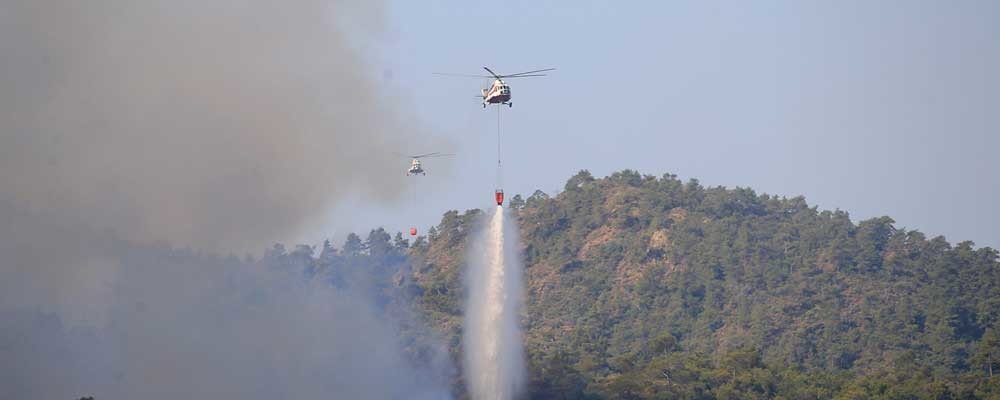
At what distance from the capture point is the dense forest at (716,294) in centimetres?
10519

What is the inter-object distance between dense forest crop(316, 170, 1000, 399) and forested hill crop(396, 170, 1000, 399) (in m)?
0.20

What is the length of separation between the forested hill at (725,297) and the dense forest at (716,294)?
198 mm

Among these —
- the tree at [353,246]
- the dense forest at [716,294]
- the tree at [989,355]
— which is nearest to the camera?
the dense forest at [716,294]

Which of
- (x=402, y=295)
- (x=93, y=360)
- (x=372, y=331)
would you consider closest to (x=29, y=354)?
(x=93, y=360)

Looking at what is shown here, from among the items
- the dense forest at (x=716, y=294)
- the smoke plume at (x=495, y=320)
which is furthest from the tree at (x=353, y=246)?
the smoke plume at (x=495, y=320)

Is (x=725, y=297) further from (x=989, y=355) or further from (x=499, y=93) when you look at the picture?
(x=499, y=93)

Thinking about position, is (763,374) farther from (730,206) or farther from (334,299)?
(730,206)

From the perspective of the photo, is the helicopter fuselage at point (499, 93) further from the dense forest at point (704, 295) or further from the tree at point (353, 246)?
the tree at point (353, 246)

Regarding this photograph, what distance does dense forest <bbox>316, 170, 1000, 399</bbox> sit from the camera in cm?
10519

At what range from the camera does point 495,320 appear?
308 ft

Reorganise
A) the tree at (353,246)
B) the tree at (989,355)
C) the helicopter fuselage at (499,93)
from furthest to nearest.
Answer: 1. the tree at (353,246)
2. the tree at (989,355)
3. the helicopter fuselage at (499,93)

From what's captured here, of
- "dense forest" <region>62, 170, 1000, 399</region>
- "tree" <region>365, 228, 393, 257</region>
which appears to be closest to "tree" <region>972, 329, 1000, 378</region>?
"dense forest" <region>62, 170, 1000, 399</region>

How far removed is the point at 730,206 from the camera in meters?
162

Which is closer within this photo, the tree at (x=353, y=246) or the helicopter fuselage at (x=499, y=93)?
the helicopter fuselage at (x=499, y=93)
